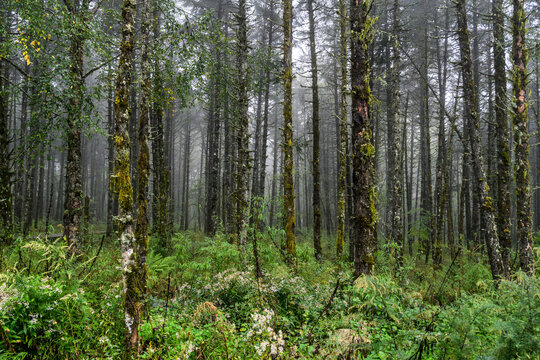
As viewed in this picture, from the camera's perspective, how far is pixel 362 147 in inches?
214

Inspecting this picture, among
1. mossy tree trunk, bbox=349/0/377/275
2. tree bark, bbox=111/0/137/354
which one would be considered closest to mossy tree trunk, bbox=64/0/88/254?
tree bark, bbox=111/0/137/354

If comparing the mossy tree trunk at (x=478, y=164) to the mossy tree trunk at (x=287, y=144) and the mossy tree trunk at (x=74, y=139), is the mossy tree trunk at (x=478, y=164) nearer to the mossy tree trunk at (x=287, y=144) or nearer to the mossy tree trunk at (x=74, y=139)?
the mossy tree trunk at (x=287, y=144)

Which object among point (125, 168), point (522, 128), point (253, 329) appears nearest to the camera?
point (253, 329)

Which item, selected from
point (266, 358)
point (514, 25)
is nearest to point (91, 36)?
point (266, 358)

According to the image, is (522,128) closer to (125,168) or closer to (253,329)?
(253,329)

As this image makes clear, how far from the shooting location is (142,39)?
6.37 metres

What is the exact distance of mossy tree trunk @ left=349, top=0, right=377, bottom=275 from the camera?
17.8 ft

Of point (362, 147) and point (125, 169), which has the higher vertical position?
point (362, 147)

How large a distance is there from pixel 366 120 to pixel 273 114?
29985 mm

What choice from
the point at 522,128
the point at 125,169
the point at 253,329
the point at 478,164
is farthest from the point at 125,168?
the point at 478,164

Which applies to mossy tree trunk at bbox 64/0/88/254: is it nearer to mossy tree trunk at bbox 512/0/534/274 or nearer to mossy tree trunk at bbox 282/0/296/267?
mossy tree trunk at bbox 282/0/296/267

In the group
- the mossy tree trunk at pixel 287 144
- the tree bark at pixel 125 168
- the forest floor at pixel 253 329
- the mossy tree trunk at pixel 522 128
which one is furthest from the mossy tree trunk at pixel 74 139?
the mossy tree trunk at pixel 522 128

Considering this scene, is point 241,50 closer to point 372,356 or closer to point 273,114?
point 372,356

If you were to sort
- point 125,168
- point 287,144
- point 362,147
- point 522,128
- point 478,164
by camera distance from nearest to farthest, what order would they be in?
point 125,168 < point 362,147 < point 522,128 < point 478,164 < point 287,144
